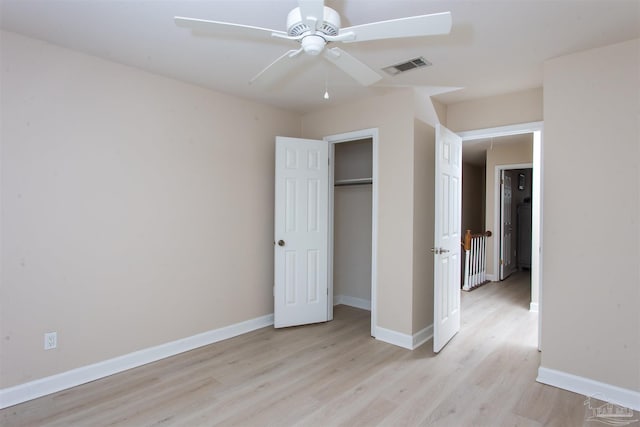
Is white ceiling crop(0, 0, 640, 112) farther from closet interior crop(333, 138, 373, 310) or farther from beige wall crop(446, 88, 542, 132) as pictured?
closet interior crop(333, 138, 373, 310)

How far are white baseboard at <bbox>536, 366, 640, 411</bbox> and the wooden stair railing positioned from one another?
9.46 feet

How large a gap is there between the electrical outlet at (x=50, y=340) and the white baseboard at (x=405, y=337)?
2.73 meters

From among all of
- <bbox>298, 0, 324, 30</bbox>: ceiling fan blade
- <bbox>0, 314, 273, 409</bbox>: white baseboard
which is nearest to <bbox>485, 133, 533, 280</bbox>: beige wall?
<bbox>0, 314, 273, 409</bbox>: white baseboard

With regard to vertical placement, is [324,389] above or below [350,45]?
below

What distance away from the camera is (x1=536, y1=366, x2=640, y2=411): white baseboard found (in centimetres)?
230

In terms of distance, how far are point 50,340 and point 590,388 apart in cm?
387

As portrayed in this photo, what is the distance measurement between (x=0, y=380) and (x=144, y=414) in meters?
0.99

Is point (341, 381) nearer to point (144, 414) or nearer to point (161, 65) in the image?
point (144, 414)

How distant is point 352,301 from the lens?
15.4 feet

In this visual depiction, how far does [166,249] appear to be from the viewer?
10.1 ft

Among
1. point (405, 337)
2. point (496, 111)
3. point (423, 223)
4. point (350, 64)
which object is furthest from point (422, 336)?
point (350, 64)

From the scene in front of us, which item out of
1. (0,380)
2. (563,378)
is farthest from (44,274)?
(563,378)

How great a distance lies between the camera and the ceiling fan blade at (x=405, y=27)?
58.6 inches

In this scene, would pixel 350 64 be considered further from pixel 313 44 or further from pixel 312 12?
pixel 312 12
